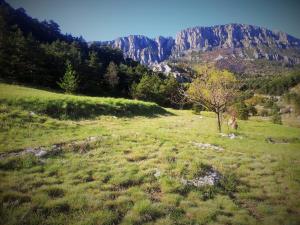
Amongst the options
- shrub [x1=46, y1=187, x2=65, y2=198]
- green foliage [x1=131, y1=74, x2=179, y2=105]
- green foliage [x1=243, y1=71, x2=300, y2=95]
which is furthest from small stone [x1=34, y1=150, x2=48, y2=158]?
green foliage [x1=243, y1=71, x2=300, y2=95]

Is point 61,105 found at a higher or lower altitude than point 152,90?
lower

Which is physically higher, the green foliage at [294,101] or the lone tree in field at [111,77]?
the lone tree in field at [111,77]

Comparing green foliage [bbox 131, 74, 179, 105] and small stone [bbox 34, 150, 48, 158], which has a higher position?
green foliage [bbox 131, 74, 179, 105]

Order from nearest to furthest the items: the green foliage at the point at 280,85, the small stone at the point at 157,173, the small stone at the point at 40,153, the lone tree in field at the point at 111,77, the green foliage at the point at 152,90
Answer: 1. the small stone at the point at 157,173
2. the small stone at the point at 40,153
3. the green foliage at the point at 152,90
4. the lone tree in field at the point at 111,77
5. the green foliage at the point at 280,85

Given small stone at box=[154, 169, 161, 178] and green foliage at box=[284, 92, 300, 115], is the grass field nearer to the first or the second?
small stone at box=[154, 169, 161, 178]

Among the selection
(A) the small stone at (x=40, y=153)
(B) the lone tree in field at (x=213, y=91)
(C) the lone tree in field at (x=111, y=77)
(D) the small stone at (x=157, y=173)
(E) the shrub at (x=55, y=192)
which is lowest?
(D) the small stone at (x=157, y=173)

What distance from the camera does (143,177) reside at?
11.9m

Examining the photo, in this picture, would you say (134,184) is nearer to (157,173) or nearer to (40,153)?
(157,173)

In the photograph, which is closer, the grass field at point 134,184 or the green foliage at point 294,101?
the grass field at point 134,184

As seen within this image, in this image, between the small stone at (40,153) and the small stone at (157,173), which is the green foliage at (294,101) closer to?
the small stone at (157,173)

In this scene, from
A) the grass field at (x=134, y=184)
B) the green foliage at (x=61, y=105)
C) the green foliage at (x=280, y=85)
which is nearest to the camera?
the grass field at (x=134, y=184)

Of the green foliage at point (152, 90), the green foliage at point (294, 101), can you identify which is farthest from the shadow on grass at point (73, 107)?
the green foliage at point (294, 101)

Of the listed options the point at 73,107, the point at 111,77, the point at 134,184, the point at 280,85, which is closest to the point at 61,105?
the point at 73,107

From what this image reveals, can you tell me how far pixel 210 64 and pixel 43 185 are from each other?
32.5 m
